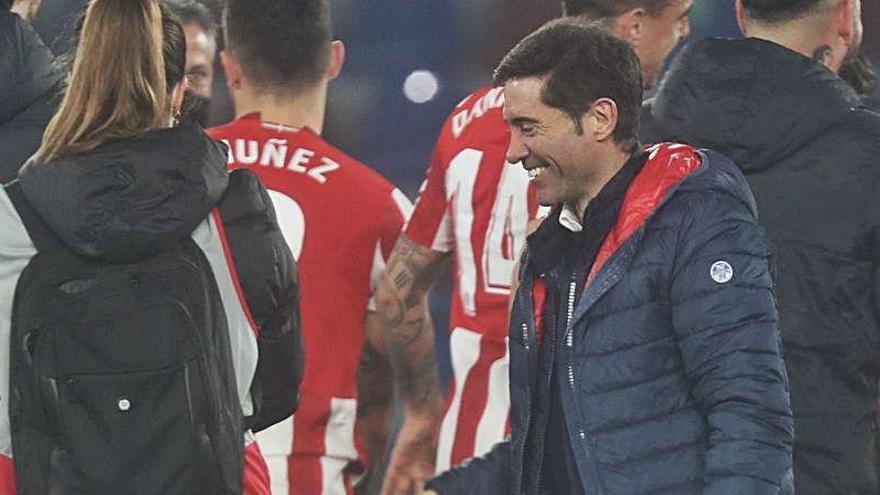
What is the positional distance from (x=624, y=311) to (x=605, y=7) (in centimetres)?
149

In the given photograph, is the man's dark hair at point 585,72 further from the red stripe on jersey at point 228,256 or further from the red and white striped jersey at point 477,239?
the red and white striped jersey at point 477,239

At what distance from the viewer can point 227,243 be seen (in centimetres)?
276

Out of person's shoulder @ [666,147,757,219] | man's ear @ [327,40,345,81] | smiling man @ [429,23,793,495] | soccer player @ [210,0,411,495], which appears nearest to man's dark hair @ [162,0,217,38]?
soccer player @ [210,0,411,495]

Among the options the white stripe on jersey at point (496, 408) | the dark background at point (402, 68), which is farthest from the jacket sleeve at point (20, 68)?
the dark background at point (402, 68)

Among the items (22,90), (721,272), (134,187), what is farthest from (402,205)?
(721,272)

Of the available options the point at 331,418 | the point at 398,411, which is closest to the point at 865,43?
the point at 398,411

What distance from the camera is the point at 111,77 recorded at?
107 inches

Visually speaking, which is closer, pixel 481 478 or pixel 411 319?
pixel 481 478

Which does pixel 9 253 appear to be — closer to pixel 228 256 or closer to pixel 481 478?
pixel 228 256

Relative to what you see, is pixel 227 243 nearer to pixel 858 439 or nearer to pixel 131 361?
pixel 131 361

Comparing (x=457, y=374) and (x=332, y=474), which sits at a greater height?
(x=457, y=374)

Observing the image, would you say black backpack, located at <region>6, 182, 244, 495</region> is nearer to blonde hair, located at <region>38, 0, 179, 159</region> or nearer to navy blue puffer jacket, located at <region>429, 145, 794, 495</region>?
blonde hair, located at <region>38, 0, 179, 159</region>

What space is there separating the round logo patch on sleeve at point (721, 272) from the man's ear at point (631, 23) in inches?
57.4

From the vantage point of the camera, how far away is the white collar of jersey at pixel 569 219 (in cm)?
264
